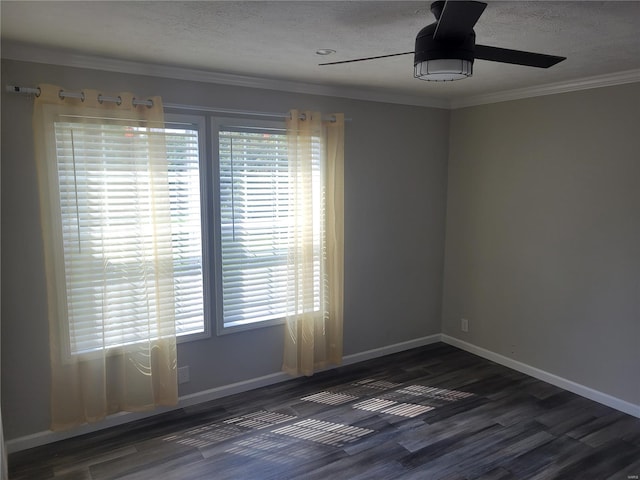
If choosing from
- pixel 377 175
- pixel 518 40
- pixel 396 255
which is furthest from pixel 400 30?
pixel 396 255

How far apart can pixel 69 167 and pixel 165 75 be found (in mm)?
878

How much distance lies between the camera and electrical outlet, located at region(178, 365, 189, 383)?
3396mm

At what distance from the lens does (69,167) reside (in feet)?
9.18

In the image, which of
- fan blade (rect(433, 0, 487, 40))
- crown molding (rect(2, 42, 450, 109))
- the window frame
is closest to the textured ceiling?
crown molding (rect(2, 42, 450, 109))

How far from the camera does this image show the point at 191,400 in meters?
3.46

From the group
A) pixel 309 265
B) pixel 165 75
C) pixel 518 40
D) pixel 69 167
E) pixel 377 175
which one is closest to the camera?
pixel 518 40

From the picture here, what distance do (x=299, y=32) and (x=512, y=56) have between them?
1.02 metres

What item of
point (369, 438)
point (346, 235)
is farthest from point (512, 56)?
point (369, 438)

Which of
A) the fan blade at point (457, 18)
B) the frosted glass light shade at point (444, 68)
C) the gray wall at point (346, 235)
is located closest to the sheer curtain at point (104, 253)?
the gray wall at point (346, 235)

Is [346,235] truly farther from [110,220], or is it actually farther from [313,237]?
[110,220]

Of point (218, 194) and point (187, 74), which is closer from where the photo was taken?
point (187, 74)

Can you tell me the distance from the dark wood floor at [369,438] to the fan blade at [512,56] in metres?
2.27

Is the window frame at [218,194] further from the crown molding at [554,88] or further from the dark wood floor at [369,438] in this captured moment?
the crown molding at [554,88]

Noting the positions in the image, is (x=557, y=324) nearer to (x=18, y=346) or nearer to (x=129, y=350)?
(x=129, y=350)
